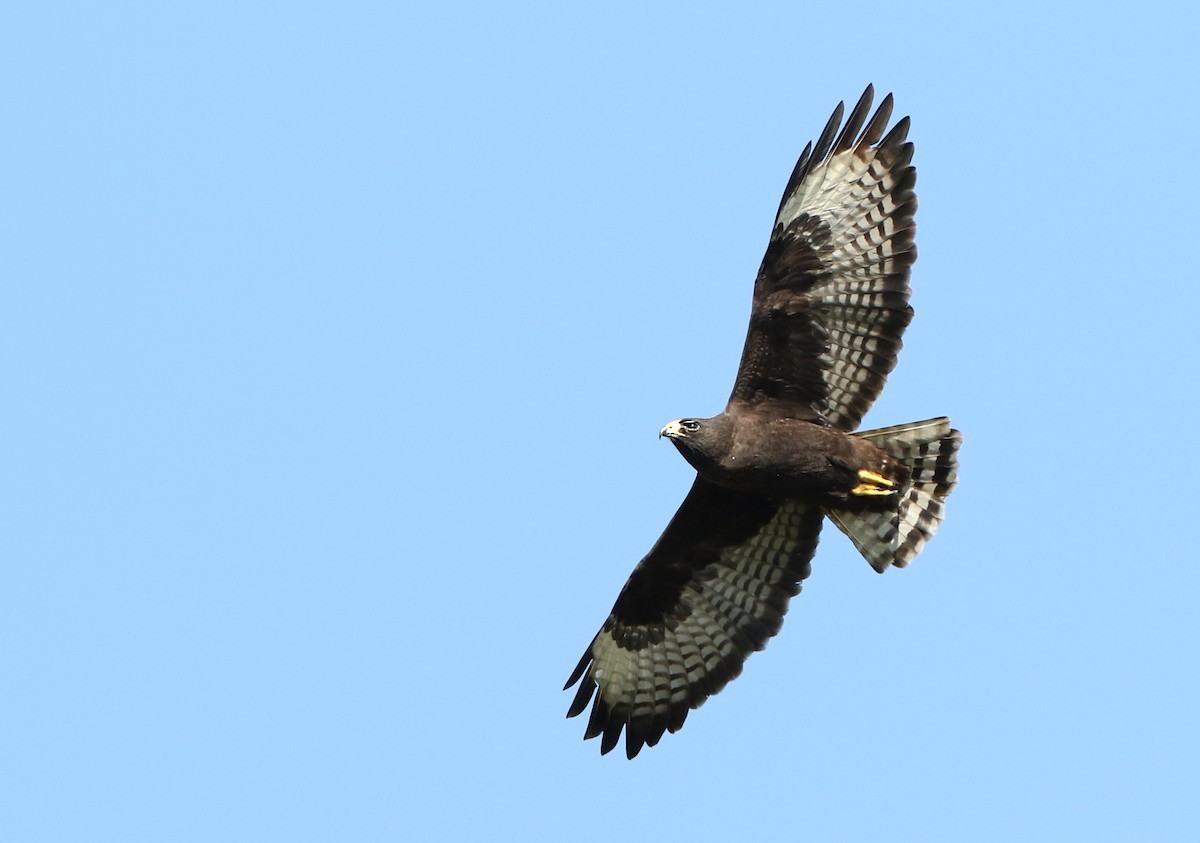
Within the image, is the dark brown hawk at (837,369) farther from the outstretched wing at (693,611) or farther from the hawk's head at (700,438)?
the outstretched wing at (693,611)

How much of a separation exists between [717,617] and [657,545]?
2.47 feet

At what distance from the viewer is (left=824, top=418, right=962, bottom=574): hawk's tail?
13297 millimetres

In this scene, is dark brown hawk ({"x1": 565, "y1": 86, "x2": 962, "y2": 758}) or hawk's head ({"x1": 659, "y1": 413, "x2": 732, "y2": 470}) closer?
hawk's head ({"x1": 659, "y1": 413, "x2": 732, "y2": 470})

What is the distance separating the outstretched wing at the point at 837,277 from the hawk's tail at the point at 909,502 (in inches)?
15.0

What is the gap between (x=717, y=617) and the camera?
1438 centimetres

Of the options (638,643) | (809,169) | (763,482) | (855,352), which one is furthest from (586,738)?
(809,169)

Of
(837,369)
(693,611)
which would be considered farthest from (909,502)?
(693,611)

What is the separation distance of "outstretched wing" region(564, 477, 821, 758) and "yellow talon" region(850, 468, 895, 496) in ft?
2.53

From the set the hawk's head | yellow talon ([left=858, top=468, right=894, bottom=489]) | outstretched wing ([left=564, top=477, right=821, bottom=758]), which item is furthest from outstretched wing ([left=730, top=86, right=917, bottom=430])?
outstretched wing ([left=564, top=477, right=821, bottom=758])

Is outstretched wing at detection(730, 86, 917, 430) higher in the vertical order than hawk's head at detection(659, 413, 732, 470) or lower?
higher

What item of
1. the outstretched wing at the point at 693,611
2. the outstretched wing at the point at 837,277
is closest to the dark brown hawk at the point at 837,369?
the outstretched wing at the point at 837,277

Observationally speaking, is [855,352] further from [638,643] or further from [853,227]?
[638,643]

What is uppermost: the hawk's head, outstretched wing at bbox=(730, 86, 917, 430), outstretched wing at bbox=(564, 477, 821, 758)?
outstretched wing at bbox=(730, 86, 917, 430)

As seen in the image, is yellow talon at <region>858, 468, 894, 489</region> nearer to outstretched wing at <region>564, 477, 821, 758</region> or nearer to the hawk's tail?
the hawk's tail
